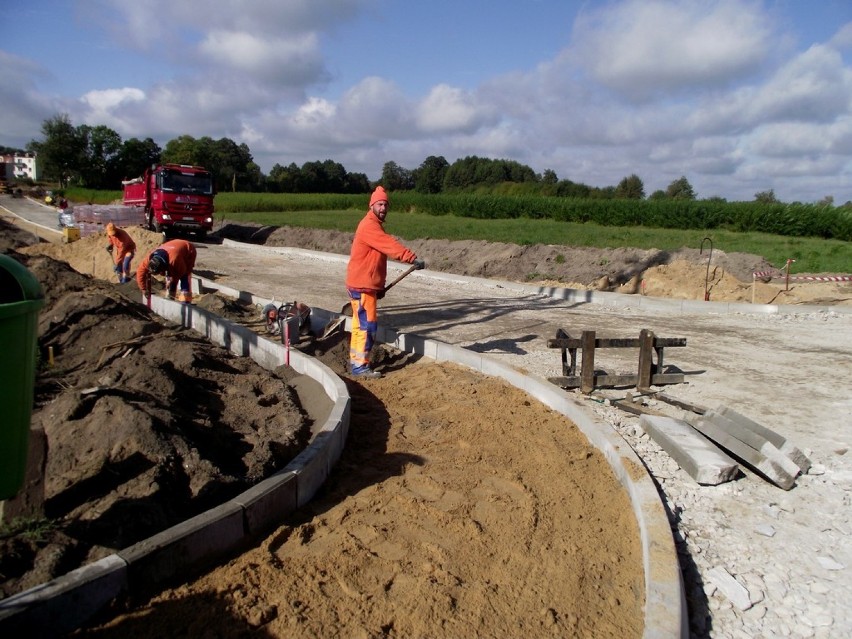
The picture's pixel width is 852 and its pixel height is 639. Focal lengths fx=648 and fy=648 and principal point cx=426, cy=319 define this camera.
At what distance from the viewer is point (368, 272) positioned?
6.64 meters

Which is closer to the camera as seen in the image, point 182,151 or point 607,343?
point 607,343

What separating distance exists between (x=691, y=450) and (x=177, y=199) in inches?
875

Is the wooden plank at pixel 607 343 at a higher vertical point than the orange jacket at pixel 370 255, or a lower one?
lower

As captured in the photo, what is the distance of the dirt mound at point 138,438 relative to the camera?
317 centimetres

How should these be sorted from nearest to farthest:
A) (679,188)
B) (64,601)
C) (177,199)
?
(64,601) → (177,199) → (679,188)

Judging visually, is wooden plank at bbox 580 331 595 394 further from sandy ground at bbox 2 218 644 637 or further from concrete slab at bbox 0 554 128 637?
concrete slab at bbox 0 554 128 637

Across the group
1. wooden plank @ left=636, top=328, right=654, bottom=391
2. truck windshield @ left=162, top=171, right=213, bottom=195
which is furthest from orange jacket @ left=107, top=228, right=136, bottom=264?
truck windshield @ left=162, top=171, right=213, bottom=195

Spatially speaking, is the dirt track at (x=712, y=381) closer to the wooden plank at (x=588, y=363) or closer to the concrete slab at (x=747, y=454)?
the concrete slab at (x=747, y=454)

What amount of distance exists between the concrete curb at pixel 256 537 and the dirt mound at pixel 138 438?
1.02 ft

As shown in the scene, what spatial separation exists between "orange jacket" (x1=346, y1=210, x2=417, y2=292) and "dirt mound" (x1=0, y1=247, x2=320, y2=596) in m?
1.28

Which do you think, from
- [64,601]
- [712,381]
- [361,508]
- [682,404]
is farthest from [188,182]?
[64,601]

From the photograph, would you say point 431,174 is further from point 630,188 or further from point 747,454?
point 747,454

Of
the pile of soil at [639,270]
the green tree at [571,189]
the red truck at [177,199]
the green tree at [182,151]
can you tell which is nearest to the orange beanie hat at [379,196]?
the pile of soil at [639,270]

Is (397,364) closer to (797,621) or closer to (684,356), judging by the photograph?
→ (684,356)
